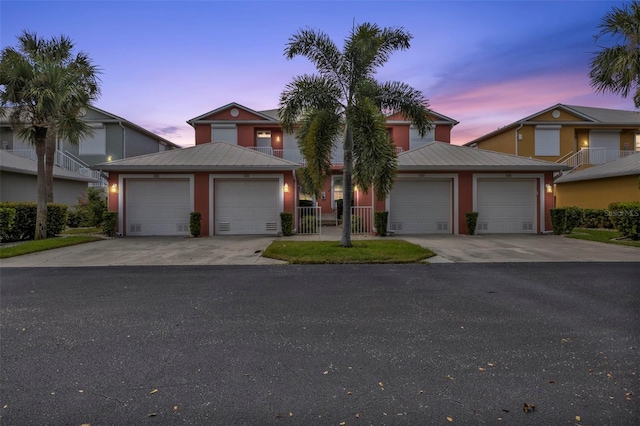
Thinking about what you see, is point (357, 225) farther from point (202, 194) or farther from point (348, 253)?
point (202, 194)

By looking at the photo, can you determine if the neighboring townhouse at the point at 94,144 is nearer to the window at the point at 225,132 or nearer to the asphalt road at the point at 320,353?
the window at the point at 225,132

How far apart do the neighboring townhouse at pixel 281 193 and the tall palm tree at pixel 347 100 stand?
3952 millimetres

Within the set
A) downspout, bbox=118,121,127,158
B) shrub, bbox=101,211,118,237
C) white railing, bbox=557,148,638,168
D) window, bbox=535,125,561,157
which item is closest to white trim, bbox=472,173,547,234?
window, bbox=535,125,561,157

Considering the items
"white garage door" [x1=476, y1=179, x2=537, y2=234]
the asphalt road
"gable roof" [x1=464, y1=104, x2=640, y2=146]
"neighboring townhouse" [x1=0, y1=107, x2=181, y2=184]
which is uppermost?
"gable roof" [x1=464, y1=104, x2=640, y2=146]

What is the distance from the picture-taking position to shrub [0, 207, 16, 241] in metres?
10.5

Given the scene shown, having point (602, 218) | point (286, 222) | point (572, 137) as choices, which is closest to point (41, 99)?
point (286, 222)

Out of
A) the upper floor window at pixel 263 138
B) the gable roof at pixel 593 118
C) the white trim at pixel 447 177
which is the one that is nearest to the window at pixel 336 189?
the upper floor window at pixel 263 138

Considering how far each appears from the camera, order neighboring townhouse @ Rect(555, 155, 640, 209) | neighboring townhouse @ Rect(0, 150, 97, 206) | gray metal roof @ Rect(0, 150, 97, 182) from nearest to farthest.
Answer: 1. gray metal roof @ Rect(0, 150, 97, 182)
2. neighboring townhouse @ Rect(0, 150, 97, 206)
3. neighboring townhouse @ Rect(555, 155, 640, 209)

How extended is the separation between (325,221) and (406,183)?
19.1 feet

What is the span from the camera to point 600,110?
25547 mm

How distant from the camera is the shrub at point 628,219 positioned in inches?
435

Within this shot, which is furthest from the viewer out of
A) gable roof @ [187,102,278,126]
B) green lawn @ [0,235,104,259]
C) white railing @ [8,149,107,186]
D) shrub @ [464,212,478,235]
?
gable roof @ [187,102,278,126]

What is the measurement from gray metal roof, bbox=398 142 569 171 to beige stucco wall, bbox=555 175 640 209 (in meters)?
4.56

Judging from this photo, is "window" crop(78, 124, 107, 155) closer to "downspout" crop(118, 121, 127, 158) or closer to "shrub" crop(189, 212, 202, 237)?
"downspout" crop(118, 121, 127, 158)
